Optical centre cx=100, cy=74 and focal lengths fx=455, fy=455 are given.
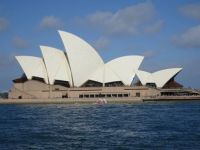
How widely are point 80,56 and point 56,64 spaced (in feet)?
18.0

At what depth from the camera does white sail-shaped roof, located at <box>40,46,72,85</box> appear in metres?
84.7

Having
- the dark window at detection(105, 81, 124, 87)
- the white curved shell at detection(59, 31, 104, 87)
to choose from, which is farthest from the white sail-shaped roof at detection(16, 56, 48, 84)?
the dark window at detection(105, 81, 124, 87)

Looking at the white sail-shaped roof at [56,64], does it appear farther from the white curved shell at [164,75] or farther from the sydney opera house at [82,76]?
the white curved shell at [164,75]

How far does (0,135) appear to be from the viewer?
26.4 metres

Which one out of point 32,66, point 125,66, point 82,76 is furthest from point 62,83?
point 125,66

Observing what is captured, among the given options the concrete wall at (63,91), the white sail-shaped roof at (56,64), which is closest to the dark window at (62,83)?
the concrete wall at (63,91)

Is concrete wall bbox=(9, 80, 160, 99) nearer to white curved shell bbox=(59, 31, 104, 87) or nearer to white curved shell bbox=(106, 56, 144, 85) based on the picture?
white curved shell bbox=(106, 56, 144, 85)

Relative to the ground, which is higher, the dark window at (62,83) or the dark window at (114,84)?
the dark window at (62,83)

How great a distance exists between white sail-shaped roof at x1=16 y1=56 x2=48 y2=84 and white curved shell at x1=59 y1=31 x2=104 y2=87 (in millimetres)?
6173

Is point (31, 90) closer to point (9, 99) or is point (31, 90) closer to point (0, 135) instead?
point (9, 99)

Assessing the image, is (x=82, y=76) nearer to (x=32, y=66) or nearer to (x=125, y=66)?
(x=125, y=66)

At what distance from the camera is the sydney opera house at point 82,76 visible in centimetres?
8425

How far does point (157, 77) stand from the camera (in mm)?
91062

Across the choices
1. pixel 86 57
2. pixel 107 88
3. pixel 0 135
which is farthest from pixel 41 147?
pixel 107 88
